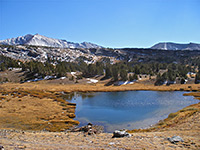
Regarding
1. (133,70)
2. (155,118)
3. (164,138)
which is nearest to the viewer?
(164,138)

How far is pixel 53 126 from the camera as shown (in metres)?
37.9

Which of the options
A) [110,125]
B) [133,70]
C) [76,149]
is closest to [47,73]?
[133,70]

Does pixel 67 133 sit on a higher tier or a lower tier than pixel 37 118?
higher

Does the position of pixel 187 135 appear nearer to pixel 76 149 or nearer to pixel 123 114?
pixel 76 149

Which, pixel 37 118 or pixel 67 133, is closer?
pixel 67 133

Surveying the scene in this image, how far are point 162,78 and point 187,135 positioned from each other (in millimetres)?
99352

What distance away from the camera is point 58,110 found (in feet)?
171

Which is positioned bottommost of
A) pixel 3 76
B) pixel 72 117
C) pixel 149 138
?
pixel 72 117

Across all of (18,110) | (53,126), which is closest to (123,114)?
(53,126)

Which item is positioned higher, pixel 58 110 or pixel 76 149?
pixel 76 149

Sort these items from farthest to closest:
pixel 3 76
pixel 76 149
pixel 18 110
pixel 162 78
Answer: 1. pixel 3 76
2. pixel 162 78
3. pixel 18 110
4. pixel 76 149

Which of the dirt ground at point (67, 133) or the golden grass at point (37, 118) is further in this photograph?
the golden grass at point (37, 118)

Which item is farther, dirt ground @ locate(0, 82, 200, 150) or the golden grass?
the golden grass

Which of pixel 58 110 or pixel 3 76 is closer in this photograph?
pixel 58 110
